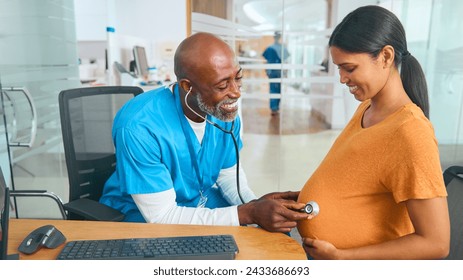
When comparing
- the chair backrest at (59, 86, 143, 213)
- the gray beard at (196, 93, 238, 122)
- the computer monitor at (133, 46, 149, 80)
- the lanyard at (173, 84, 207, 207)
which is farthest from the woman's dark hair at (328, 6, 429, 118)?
the computer monitor at (133, 46, 149, 80)

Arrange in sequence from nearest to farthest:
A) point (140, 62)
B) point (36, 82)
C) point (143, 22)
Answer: point (36, 82) → point (140, 62) → point (143, 22)

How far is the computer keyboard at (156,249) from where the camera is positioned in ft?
2.46

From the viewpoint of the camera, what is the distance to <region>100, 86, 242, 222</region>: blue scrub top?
102 cm

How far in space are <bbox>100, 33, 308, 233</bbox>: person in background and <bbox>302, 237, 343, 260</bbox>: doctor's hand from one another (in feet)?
0.22

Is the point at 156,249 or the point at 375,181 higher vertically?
the point at 375,181

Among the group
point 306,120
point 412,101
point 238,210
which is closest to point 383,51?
point 412,101

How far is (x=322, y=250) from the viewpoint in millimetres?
891

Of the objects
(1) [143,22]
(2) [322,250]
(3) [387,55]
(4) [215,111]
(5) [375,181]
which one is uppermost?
(1) [143,22]

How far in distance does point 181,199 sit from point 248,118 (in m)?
3.87

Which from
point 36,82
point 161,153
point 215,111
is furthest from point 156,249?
point 36,82

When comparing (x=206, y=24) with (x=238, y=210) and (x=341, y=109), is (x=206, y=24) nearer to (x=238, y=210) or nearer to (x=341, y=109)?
(x=341, y=109)

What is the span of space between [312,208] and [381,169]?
0.20 m

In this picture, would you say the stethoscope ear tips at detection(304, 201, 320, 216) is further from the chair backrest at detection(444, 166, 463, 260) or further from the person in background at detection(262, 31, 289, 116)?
the person in background at detection(262, 31, 289, 116)

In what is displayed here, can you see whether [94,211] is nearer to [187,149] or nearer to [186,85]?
[187,149]
